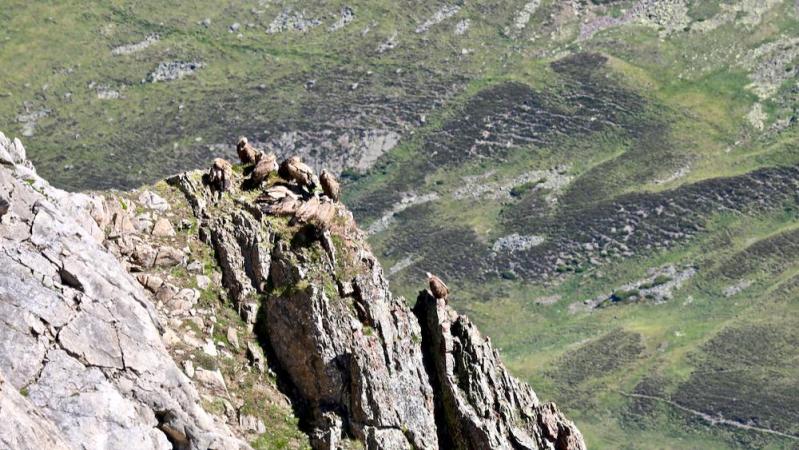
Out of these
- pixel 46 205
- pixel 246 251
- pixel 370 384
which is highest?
pixel 46 205

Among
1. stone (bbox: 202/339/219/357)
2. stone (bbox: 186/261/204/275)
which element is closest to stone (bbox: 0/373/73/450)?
stone (bbox: 202/339/219/357)

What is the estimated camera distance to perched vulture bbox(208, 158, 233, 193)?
84.4 meters

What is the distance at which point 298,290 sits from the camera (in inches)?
3118

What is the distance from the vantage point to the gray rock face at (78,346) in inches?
2382

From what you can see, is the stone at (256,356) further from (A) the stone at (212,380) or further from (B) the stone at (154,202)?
(B) the stone at (154,202)

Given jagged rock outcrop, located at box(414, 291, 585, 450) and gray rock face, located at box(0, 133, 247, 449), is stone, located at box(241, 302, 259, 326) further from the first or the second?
gray rock face, located at box(0, 133, 247, 449)

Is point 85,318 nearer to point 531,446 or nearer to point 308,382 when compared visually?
point 308,382

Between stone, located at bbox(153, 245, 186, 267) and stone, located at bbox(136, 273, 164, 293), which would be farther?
stone, located at bbox(153, 245, 186, 267)

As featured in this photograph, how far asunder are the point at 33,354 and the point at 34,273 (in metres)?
3.89

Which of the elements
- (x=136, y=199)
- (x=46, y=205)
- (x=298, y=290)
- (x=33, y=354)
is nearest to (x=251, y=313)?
(x=298, y=290)

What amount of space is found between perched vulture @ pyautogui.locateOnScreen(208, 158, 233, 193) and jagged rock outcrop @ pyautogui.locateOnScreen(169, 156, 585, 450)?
1.84 ft

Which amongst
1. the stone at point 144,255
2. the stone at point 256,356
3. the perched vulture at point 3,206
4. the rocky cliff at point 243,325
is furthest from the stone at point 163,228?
the perched vulture at point 3,206

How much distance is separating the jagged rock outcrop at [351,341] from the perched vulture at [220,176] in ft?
1.84

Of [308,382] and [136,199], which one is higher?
[136,199]
